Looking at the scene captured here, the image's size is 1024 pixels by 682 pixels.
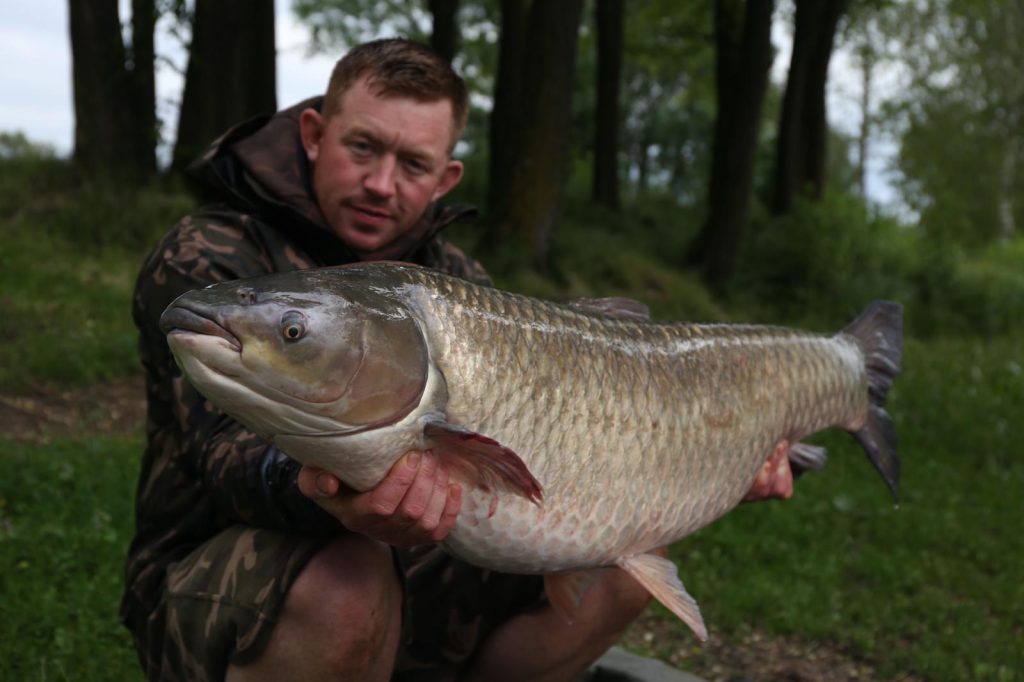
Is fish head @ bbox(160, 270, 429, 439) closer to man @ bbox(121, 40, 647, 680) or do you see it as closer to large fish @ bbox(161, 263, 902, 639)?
large fish @ bbox(161, 263, 902, 639)

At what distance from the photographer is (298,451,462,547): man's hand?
1.78 metres

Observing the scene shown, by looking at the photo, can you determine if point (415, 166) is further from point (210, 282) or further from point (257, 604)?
point (257, 604)

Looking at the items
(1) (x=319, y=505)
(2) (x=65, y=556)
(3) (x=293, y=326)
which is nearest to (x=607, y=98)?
(2) (x=65, y=556)

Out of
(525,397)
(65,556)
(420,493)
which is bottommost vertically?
(65,556)

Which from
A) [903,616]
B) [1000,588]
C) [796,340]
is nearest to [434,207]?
[796,340]

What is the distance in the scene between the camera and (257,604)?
2.13 metres

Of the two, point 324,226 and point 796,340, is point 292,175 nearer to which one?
point 324,226

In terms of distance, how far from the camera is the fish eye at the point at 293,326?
1628 millimetres

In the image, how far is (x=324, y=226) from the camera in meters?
2.62

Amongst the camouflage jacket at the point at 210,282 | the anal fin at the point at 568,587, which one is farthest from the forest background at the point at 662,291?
the anal fin at the point at 568,587

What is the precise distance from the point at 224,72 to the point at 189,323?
7.18 meters

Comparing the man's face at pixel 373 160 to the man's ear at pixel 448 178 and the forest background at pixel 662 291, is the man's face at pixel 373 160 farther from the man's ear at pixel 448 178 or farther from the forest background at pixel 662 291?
the forest background at pixel 662 291

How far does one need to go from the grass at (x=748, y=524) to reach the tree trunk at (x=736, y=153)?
3.49 metres

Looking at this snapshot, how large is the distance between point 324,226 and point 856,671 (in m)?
2.62
